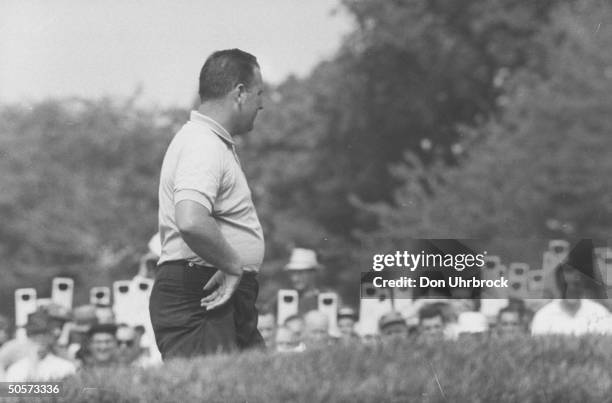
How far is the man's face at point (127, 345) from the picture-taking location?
8.62 metres

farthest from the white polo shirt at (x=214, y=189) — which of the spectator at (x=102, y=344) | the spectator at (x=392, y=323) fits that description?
the spectator at (x=102, y=344)

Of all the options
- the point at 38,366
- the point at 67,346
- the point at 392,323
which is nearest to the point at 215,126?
the point at 392,323

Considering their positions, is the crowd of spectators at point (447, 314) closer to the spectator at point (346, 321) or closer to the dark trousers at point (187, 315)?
the spectator at point (346, 321)

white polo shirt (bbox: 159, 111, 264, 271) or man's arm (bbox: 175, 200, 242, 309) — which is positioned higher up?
white polo shirt (bbox: 159, 111, 264, 271)

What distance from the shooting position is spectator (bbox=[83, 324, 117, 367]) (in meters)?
8.92

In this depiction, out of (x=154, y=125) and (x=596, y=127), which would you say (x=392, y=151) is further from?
(x=154, y=125)

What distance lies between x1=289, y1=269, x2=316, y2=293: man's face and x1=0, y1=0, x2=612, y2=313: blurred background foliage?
9647mm

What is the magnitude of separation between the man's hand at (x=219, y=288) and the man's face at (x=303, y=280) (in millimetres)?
5267

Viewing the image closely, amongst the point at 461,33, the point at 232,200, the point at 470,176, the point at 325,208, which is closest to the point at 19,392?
the point at 232,200

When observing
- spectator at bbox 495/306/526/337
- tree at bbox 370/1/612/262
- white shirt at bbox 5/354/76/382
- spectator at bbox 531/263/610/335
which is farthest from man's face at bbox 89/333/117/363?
tree at bbox 370/1/612/262

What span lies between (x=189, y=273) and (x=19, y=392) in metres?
0.78

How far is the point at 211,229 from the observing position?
181 inches

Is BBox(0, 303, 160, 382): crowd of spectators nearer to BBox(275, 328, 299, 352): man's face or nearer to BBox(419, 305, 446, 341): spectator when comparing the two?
BBox(275, 328, 299, 352): man's face

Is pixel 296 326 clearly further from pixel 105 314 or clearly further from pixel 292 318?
pixel 105 314
